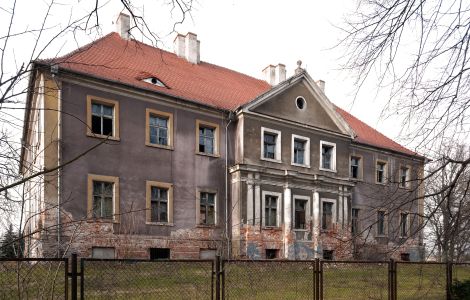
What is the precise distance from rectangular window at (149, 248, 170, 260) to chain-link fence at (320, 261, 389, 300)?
716cm

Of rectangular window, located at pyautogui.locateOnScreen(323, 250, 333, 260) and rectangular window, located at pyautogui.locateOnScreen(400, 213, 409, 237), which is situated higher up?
rectangular window, located at pyautogui.locateOnScreen(400, 213, 409, 237)

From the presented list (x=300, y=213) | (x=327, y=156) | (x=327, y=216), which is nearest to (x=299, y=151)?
(x=327, y=156)

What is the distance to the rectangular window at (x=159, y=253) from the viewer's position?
17.1 metres

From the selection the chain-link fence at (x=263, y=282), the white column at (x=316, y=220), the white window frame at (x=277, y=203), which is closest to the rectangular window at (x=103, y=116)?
the white window frame at (x=277, y=203)

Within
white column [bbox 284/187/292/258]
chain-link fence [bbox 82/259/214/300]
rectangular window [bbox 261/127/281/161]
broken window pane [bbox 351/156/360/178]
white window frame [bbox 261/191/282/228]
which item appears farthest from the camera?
broken window pane [bbox 351/156/360/178]

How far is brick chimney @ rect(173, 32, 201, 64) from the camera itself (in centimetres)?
2379

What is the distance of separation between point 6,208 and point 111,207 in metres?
12.0

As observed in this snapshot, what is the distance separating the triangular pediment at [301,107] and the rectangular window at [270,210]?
13.2ft

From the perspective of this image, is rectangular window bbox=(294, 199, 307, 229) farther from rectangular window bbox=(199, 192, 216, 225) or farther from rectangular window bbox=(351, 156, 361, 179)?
rectangular window bbox=(351, 156, 361, 179)

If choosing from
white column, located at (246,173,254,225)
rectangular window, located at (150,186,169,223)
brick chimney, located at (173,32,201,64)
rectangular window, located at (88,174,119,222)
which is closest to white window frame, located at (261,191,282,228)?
white column, located at (246,173,254,225)

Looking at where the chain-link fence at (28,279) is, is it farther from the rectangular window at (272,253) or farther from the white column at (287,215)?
the white column at (287,215)

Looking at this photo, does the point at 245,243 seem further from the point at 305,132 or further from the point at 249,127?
the point at 305,132

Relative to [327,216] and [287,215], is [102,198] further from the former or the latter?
[327,216]

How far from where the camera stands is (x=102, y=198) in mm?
16266
